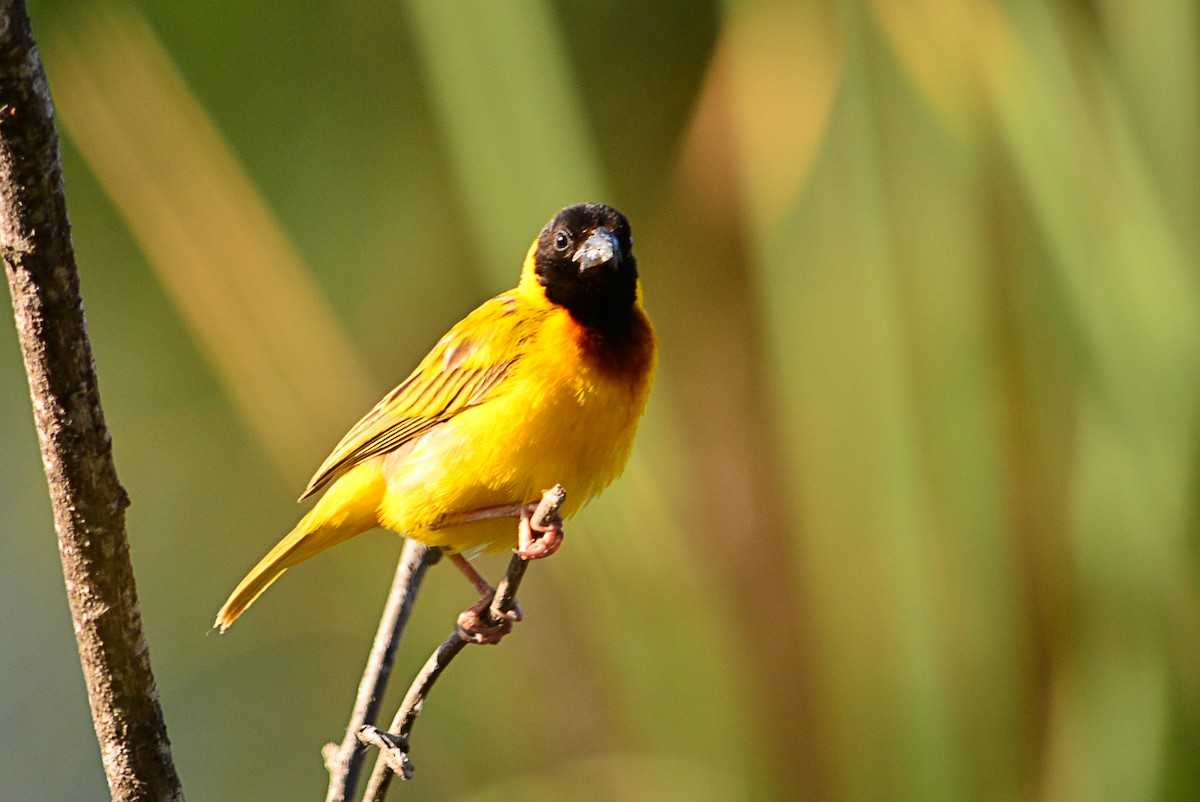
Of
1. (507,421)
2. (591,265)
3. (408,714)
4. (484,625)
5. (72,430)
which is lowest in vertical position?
(484,625)

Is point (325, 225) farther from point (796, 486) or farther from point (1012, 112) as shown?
point (1012, 112)

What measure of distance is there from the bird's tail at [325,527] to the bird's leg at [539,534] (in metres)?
0.36

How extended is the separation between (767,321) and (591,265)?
18.2 inches

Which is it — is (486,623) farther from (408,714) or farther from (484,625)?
(408,714)

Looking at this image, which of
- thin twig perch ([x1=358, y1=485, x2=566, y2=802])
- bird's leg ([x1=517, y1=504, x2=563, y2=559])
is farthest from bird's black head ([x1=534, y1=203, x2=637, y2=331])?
thin twig perch ([x1=358, y1=485, x2=566, y2=802])

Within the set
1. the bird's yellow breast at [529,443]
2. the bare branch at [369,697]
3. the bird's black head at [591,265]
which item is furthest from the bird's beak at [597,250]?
the bare branch at [369,697]

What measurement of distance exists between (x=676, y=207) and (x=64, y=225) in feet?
7.91

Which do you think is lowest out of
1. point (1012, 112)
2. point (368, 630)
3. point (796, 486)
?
point (368, 630)

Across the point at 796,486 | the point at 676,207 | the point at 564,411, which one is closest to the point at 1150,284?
the point at 796,486

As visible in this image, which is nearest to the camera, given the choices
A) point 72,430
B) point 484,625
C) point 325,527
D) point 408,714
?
point 72,430

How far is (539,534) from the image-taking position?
198cm

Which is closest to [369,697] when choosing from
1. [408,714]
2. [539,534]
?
[408,714]

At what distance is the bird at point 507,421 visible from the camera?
6.88 feet

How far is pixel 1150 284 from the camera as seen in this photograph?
218cm
